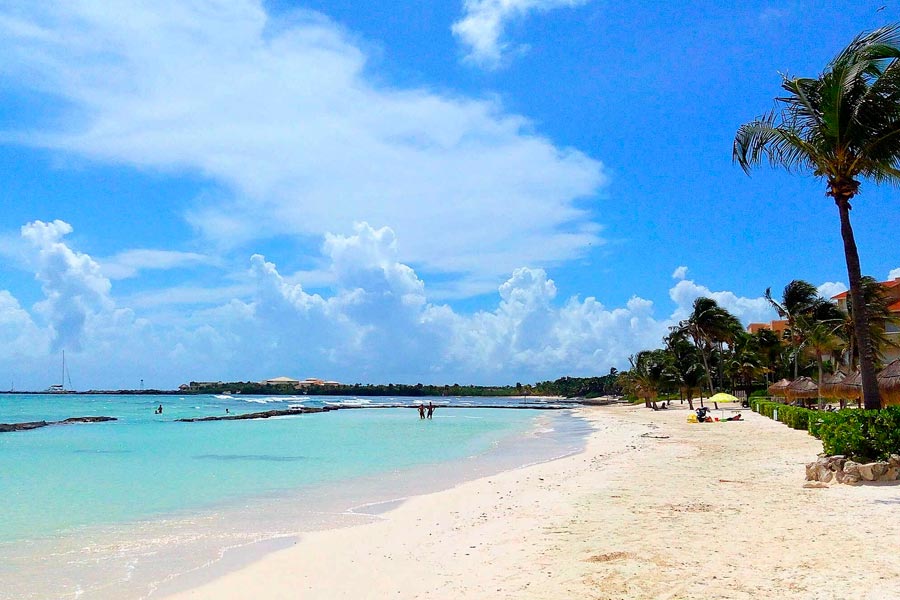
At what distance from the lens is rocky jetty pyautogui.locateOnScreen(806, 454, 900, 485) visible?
10.1m

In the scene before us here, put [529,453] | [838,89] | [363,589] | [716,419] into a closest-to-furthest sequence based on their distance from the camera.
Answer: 1. [363,589]
2. [838,89]
3. [529,453]
4. [716,419]

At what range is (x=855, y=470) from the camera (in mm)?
10234

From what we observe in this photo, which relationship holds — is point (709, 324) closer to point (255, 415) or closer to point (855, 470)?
point (255, 415)

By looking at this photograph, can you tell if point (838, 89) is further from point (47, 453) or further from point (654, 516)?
point (47, 453)

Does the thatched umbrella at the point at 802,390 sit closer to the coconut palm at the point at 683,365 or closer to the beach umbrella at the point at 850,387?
the beach umbrella at the point at 850,387

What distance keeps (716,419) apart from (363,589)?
31.0 metres

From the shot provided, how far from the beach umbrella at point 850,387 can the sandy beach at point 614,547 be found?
12.1m

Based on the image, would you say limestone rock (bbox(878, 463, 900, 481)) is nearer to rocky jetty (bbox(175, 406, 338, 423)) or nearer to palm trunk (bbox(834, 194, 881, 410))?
palm trunk (bbox(834, 194, 881, 410))

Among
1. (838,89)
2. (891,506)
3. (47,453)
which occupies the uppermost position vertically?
(838,89)

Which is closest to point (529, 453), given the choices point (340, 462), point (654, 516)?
point (340, 462)

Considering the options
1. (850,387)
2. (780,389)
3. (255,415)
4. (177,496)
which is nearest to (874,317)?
(780,389)

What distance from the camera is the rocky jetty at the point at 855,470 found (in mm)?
10078

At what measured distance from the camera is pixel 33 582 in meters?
7.64

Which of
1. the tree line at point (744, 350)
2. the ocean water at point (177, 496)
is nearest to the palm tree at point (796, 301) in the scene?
the tree line at point (744, 350)
